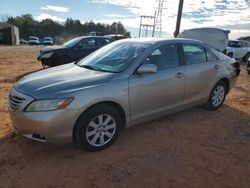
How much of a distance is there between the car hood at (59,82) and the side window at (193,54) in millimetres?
1726

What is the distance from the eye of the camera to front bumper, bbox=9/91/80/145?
3533mm

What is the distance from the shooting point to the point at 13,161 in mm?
3773

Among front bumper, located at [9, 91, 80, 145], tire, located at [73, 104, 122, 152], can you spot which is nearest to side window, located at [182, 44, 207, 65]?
tire, located at [73, 104, 122, 152]

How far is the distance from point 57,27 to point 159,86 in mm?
87332

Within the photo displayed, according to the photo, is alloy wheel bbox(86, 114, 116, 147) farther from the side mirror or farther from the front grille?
the front grille

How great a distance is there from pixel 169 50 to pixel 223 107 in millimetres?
2392

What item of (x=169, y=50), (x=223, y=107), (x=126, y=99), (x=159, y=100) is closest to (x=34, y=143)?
(x=126, y=99)

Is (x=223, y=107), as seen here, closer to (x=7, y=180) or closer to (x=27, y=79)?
(x=27, y=79)

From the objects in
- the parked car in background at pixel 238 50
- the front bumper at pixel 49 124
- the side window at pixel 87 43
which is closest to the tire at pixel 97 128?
the front bumper at pixel 49 124

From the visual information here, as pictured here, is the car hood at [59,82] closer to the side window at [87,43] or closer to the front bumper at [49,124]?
the front bumper at [49,124]

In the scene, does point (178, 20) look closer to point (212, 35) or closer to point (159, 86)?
point (212, 35)

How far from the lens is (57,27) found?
86.6m

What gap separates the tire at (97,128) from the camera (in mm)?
3760

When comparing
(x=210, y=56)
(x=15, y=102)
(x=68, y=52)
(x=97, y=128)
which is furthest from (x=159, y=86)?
(x=68, y=52)
